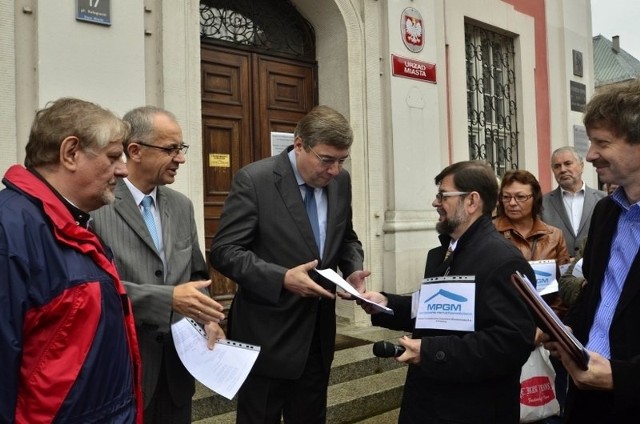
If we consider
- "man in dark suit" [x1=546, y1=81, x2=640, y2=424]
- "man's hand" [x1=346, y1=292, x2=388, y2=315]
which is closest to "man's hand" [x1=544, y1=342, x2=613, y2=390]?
"man in dark suit" [x1=546, y1=81, x2=640, y2=424]

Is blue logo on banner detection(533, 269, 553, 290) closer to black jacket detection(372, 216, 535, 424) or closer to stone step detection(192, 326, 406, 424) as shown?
black jacket detection(372, 216, 535, 424)

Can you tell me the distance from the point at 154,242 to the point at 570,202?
3.72 meters

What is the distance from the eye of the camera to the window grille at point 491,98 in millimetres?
8117

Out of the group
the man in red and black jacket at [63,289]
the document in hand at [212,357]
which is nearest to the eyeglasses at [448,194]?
the document in hand at [212,357]

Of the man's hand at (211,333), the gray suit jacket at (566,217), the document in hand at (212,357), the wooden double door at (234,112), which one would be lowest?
the document in hand at (212,357)

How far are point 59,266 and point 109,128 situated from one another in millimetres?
461

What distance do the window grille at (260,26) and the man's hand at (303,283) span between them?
3790mm

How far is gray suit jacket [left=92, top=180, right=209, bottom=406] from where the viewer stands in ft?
7.00

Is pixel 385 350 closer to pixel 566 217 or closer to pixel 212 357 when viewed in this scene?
pixel 212 357

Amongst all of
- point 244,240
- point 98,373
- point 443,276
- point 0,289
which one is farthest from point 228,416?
point 0,289

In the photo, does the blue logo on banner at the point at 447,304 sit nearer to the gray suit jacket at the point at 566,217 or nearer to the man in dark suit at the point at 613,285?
the man in dark suit at the point at 613,285

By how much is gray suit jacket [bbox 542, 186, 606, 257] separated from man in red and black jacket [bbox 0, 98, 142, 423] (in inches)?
151

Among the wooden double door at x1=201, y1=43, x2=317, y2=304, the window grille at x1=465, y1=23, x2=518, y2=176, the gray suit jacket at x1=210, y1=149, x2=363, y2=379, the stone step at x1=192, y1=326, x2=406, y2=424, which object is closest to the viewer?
the gray suit jacket at x1=210, y1=149, x2=363, y2=379

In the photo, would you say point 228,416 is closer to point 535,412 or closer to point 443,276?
point 535,412
